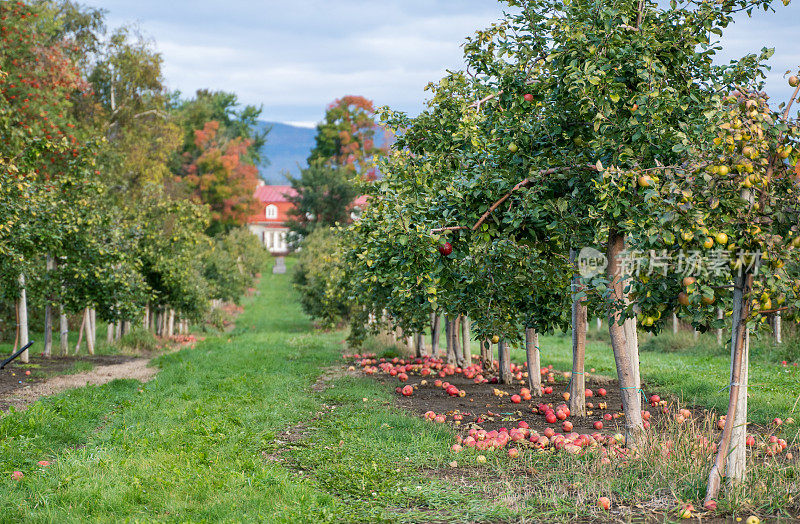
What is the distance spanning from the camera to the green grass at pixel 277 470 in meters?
5.02

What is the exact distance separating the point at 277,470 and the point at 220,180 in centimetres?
4891

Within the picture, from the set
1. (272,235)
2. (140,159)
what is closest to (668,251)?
(140,159)

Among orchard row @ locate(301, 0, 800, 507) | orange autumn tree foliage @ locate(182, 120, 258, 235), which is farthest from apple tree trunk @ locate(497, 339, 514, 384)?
orange autumn tree foliage @ locate(182, 120, 258, 235)

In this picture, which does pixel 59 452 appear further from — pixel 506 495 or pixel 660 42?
pixel 660 42

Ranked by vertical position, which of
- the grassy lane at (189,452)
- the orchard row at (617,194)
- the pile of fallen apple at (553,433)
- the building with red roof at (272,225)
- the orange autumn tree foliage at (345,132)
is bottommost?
the grassy lane at (189,452)

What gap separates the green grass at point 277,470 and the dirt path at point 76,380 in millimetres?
752

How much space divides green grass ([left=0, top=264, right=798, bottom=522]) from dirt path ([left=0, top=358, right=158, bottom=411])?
2.47 ft

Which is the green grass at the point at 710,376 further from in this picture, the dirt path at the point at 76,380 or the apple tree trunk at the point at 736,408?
the dirt path at the point at 76,380

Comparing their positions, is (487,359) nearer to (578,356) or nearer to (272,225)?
(578,356)

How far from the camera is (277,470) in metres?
6.03

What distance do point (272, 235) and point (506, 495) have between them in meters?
78.5

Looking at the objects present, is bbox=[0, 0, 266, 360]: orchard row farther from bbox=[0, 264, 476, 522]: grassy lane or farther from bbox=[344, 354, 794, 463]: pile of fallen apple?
bbox=[344, 354, 794, 463]: pile of fallen apple

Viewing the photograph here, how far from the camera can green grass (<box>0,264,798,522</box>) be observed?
502cm

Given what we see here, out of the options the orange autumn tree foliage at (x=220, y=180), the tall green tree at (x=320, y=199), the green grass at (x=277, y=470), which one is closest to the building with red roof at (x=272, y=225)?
the tall green tree at (x=320, y=199)
